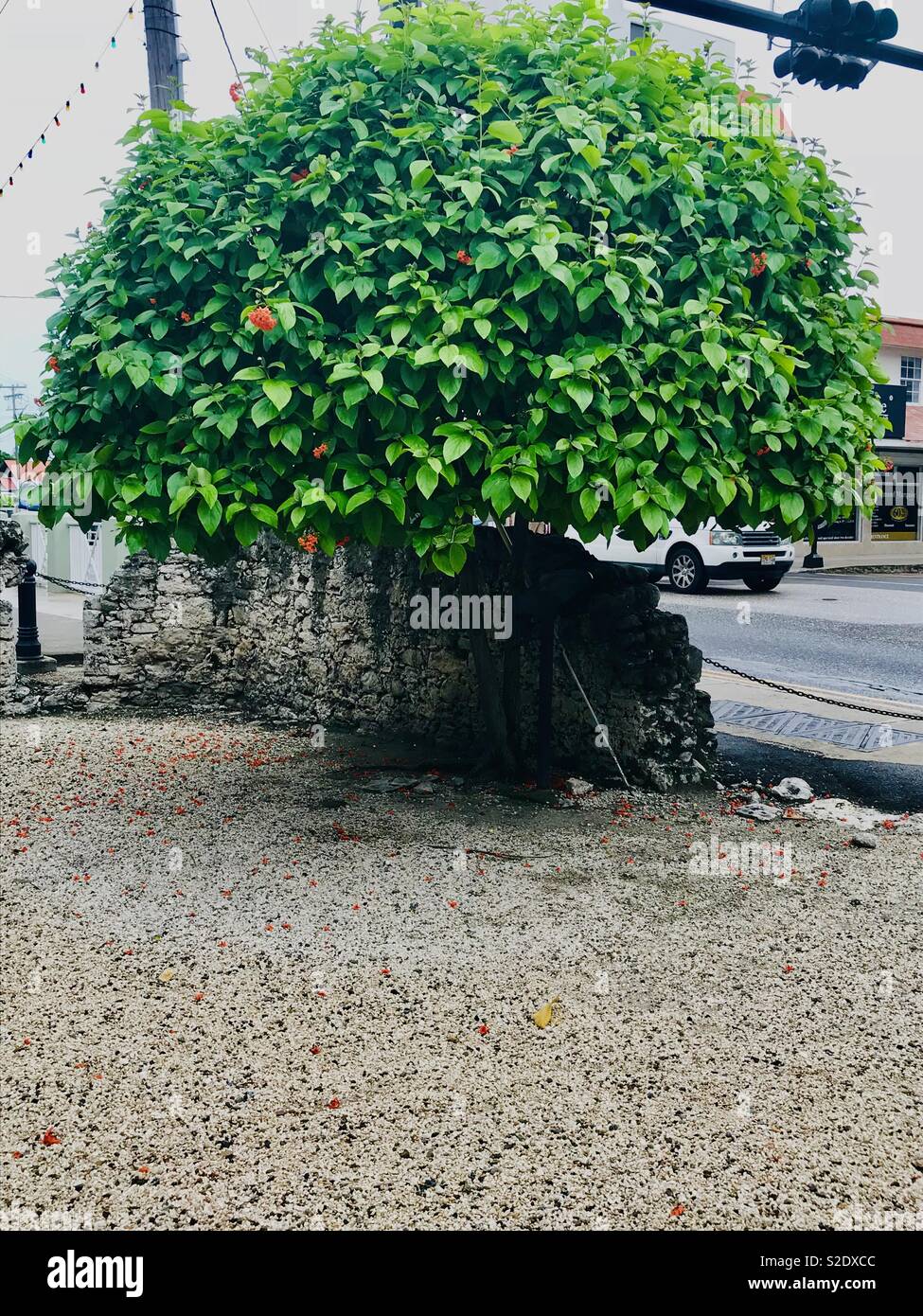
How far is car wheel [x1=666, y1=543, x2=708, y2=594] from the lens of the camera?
20.9m

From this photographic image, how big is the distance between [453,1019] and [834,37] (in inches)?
263

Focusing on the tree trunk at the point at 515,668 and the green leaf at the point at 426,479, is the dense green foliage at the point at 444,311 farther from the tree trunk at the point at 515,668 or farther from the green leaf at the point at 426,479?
the tree trunk at the point at 515,668

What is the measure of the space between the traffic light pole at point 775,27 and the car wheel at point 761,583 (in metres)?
14.2

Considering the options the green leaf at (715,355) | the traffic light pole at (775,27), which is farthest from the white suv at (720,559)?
the green leaf at (715,355)

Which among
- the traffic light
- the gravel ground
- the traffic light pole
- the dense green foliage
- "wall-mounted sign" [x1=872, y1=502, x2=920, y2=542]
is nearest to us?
the gravel ground

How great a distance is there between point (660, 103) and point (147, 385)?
3058 mm

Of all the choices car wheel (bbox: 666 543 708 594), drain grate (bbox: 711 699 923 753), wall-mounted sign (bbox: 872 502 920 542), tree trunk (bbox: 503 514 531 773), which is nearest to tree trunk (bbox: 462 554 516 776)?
tree trunk (bbox: 503 514 531 773)

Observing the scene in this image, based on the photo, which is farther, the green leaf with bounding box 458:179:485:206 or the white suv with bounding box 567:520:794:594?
the white suv with bounding box 567:520:794:594

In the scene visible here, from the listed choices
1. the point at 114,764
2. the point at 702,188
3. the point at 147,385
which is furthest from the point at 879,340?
the point at 114,764

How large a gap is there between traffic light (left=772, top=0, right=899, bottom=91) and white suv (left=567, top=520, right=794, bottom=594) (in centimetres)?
1281

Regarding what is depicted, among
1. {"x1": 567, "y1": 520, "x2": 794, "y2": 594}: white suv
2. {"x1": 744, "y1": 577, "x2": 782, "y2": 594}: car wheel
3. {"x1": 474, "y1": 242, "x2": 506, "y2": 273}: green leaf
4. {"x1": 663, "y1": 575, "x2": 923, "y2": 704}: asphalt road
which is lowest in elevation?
{"x1": 663, "y1": 575, "x2": 923, "y2": 704}: asphalt road

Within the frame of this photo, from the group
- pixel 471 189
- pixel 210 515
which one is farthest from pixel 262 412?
pixel 471 189

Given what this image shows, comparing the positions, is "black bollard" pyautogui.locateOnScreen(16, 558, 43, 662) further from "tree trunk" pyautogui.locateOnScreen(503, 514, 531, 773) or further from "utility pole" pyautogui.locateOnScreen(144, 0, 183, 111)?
"tree trunk" pyautogui.locateOnScreen(503, 514, 531, 773)

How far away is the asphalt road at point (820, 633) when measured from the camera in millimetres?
12023
